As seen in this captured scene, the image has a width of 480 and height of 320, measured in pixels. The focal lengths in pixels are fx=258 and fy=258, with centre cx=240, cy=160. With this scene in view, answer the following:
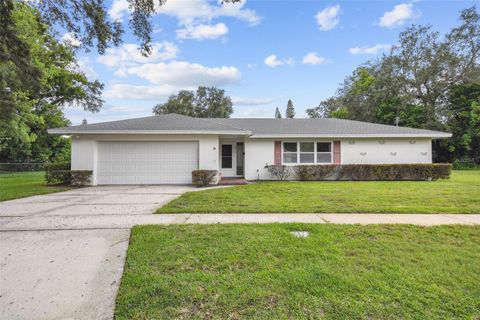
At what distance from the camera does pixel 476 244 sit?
397cm

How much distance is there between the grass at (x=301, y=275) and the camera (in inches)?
91.9

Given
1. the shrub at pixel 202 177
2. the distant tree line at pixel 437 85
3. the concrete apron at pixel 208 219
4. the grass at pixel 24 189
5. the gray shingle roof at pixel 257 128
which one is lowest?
the concrete apron at pixel 208 219

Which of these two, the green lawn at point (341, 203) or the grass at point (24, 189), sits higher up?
the grass at point (24, 189)

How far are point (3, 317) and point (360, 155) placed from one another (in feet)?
49.3

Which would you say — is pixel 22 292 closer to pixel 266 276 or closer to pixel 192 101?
pixel 266 276

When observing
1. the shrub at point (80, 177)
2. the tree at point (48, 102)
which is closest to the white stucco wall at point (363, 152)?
the shrub at point (80, 177)

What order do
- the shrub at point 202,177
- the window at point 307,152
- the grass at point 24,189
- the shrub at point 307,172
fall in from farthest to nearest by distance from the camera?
the window at point 307,152
the shrub at point 307,172
the shrub at point 202,177
the grass at point 24,189

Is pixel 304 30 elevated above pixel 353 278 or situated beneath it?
elevated above

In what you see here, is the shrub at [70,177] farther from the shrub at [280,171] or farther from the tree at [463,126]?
the tree at [463,126]

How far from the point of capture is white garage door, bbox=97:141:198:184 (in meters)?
12.8

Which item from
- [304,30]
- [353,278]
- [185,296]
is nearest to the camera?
[185,296]

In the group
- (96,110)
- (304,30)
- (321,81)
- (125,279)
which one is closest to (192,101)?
(96,110)

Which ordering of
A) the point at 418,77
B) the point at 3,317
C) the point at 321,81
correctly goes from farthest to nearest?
the point at 418,77 → the point at 321,81 → the point at 3,317

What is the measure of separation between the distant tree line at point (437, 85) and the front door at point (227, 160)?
68.4 feet
